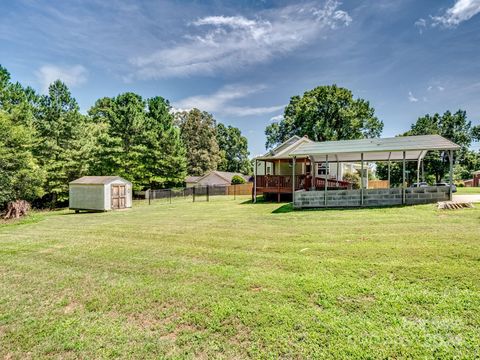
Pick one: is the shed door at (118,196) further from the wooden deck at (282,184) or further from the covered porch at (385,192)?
the covered porch at (385,192)

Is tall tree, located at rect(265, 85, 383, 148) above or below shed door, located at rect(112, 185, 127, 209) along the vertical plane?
above

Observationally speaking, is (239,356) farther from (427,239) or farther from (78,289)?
(427,239)

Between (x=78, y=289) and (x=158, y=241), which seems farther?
(x=158, y=241)

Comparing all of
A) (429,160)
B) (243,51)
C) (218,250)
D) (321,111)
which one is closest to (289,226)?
(218,250)

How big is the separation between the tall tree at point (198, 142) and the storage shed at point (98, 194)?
2979 centimetres

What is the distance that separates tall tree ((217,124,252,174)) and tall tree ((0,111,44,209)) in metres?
46.3

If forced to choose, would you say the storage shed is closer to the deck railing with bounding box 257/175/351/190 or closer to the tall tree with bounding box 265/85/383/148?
the deck railing with bounding box 257/175/351/190

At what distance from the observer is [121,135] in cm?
2978

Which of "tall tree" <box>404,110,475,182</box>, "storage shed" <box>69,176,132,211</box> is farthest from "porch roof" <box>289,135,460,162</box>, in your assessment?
"tall tree" <box>404,110,475,182</box>

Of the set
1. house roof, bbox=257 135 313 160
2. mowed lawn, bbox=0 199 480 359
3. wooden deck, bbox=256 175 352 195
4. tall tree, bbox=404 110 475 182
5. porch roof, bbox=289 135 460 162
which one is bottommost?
mowed lawn, bbox=0 199 480 359

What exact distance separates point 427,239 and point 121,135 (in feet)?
98.6

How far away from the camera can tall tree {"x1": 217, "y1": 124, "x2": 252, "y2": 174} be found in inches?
2581

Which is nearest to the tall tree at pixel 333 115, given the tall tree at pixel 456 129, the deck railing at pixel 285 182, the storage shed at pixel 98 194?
the tall tree at pixel 456 129

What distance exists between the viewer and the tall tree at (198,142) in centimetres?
4953
